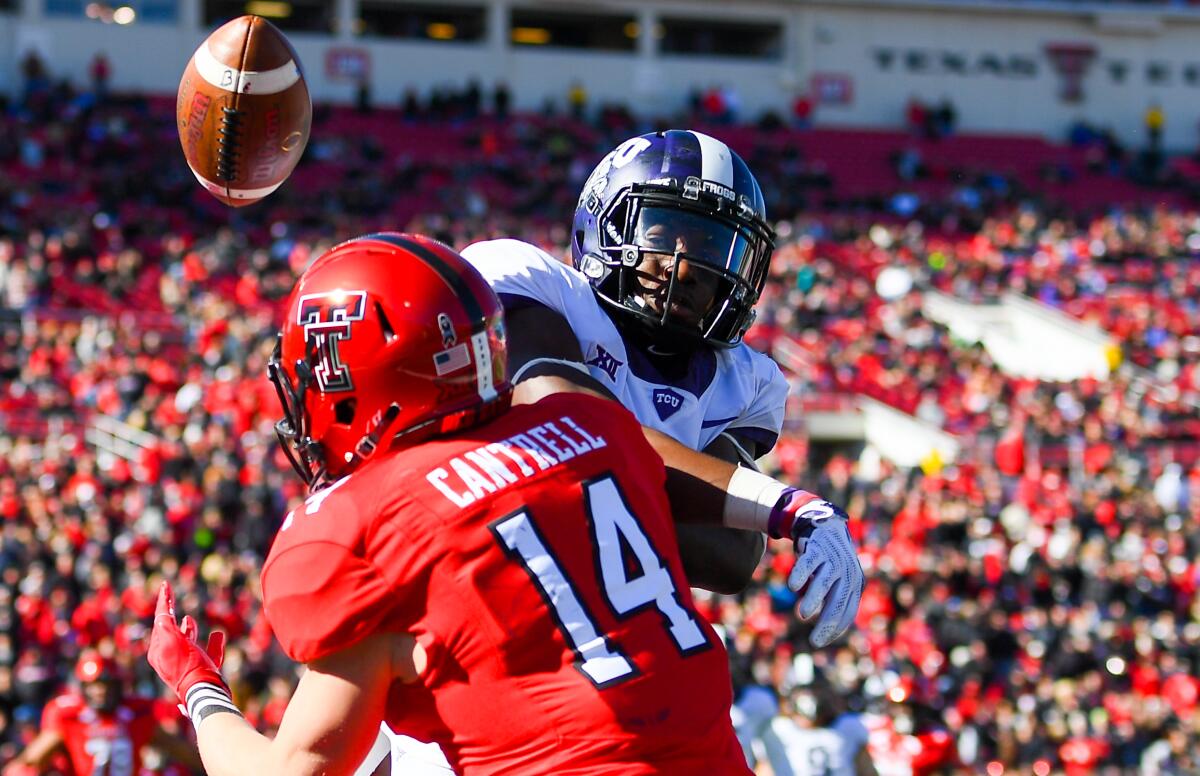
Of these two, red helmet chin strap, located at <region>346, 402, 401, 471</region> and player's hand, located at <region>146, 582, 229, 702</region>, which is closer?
red helmet chin strap, located at <region>346, 402, 401, 471</region>

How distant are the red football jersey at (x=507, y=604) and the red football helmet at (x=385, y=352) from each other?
79 mm

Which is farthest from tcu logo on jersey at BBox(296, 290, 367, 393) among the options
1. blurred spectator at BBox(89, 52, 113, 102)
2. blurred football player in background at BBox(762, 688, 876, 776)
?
blurred spectator at BBox(89, 52, 113, 102)

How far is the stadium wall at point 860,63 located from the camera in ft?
106

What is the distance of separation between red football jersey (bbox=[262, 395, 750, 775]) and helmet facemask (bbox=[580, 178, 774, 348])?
904mm

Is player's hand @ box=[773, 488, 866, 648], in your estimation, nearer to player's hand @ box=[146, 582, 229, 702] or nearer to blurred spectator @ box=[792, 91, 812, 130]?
player's hand @ box=[146, 582, 229, 702]

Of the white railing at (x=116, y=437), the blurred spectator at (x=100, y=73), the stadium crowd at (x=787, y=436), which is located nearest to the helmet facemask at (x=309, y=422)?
the stadium crowd at (x=787, y=436)

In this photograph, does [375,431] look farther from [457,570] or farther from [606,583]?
[606,583]

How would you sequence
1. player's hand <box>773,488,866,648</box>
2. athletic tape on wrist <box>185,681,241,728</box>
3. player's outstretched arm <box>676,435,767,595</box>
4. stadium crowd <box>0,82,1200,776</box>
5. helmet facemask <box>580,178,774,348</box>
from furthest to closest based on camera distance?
stadium crowd <box>0,82,1200,776</box>
helmet facemask <box>580,178,774,348</box>
player's outstretched arm <box>676,435,767,595</box>
player's hand <box>773,488,866,648</box>
athletic tape on wrist <box>185,681,241,728</box>

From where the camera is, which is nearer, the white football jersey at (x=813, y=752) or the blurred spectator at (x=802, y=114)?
the white football jersey at (x=813, y=752)

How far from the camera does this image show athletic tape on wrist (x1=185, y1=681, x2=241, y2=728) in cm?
257

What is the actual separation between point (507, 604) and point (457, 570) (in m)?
0.08

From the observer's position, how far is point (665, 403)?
3348 millimetres

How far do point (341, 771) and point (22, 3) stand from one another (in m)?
30.4

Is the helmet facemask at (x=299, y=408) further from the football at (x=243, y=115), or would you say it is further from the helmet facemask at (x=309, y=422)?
the football at (x=243, y=115)
